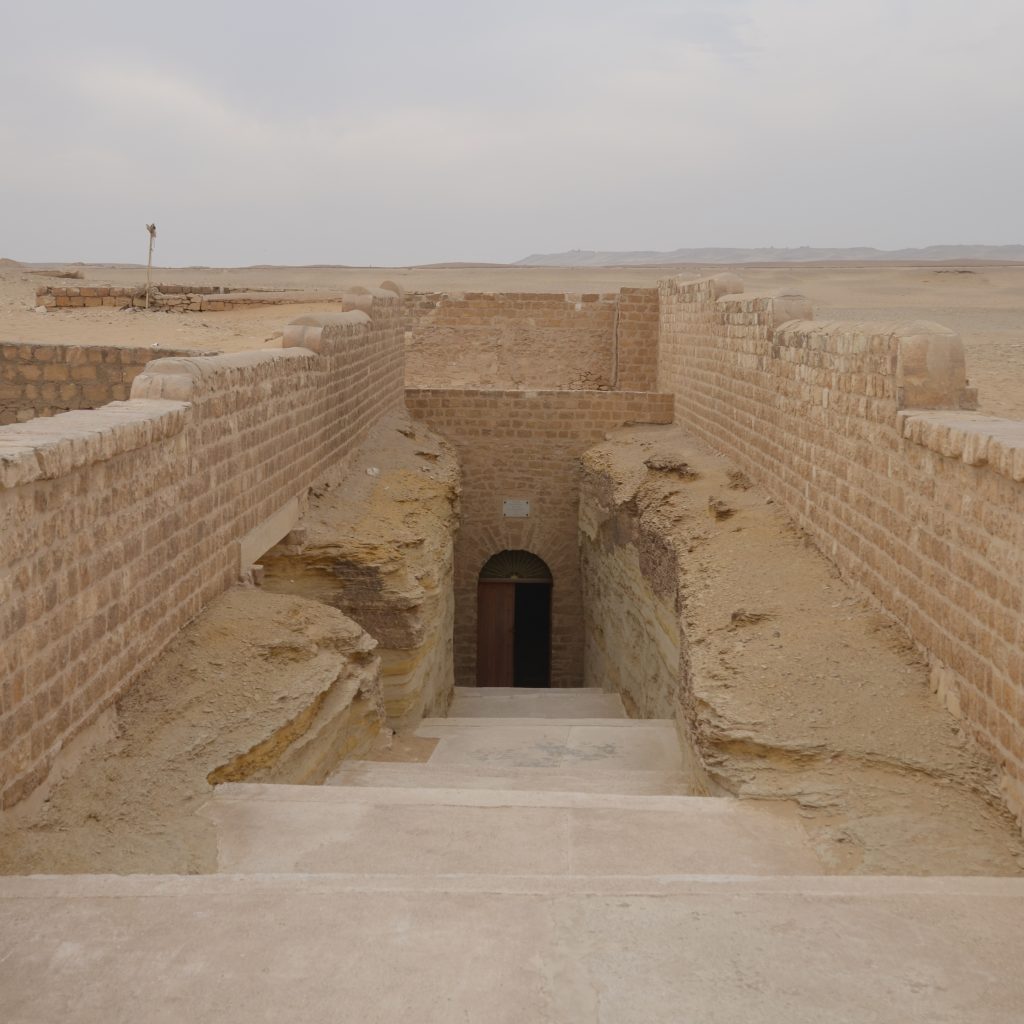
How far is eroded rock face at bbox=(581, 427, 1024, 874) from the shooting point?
455cm

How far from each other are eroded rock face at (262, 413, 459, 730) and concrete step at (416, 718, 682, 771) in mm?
620

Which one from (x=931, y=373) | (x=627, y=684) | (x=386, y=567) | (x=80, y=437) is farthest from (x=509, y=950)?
(x=627, y=684)

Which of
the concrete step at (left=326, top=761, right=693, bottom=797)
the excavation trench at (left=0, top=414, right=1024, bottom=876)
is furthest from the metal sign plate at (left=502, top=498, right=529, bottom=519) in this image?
the concrete step at (left=326, top=761, right=693, bottom=797)

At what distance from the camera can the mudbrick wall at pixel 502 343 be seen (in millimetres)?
17453

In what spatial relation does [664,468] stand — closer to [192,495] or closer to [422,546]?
[422,546]

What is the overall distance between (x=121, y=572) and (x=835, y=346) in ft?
16.8

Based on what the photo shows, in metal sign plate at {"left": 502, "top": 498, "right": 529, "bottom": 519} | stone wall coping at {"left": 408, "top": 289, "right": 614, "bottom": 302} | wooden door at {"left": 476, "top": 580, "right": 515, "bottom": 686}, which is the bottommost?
wooden door at {"left": 476, "top": 580, "right": 515, "bottom": 686}

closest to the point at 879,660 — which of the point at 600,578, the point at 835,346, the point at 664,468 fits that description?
the point at 835,346

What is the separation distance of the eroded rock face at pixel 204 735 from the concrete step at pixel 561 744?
1.17 metres

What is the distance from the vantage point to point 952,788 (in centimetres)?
482

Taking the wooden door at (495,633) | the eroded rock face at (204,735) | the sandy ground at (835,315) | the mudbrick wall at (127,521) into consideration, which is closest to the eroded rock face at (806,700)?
the eroded rock face at (204,735)

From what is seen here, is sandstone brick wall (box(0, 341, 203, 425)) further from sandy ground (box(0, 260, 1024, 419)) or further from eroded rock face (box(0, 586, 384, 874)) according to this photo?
sandy ground (box(0, 260, 1024, 419))

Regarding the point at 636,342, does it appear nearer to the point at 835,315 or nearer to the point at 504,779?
the point at 504,779

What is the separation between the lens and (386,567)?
366 inches
